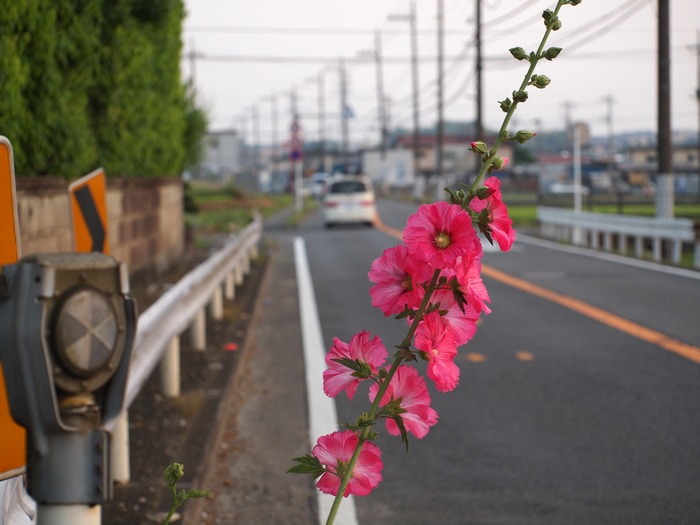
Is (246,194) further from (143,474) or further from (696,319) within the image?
(143,474)

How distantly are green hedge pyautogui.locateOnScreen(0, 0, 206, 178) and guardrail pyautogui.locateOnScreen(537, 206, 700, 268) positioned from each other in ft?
28.8

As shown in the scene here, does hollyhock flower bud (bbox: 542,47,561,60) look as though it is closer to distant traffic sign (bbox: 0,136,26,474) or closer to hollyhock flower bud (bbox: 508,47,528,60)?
hollyhock flower bud (bbox: 508,47,528,60)

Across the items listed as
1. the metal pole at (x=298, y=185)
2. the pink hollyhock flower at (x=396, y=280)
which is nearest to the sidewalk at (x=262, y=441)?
the pink hollyhock flower at (x=396, y=280)

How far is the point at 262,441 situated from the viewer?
6.95m

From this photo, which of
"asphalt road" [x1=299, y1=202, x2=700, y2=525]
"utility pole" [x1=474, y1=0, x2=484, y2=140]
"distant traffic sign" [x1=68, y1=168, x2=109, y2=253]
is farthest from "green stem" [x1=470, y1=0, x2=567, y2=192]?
"utility pole" [x1=474, y1=0, x2=484, y2=140]

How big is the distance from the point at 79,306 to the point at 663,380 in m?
7.47

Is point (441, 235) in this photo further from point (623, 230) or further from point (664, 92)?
point (664, 92)

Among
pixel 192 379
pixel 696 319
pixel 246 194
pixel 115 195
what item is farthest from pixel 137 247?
pixel 246 194

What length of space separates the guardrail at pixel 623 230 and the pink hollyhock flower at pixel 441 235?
17.3m

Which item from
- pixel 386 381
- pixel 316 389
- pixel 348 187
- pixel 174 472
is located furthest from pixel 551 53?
pixel 348 187

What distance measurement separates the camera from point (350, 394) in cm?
203

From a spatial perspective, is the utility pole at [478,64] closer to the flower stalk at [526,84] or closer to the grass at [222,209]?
the grass at [222,209]

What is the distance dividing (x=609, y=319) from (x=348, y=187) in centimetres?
2623

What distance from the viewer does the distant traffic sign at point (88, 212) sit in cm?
536
